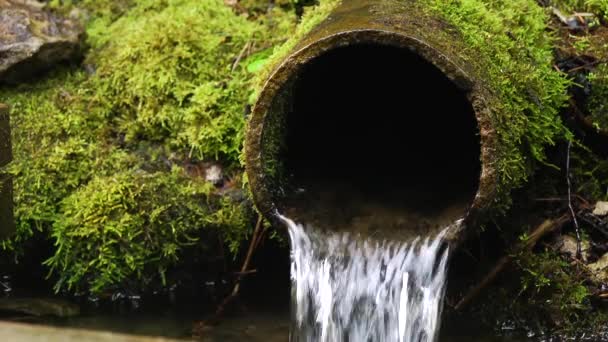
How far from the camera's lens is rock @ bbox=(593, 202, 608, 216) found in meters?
3.91

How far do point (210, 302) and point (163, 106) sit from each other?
1114mm

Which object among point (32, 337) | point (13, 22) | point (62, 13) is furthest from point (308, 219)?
point (62, 13)

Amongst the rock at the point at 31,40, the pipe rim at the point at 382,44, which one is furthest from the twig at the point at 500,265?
the rock at the point at 31,40

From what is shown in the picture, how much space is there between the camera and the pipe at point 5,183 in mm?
2949

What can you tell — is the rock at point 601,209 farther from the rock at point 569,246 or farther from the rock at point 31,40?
the rock at point 31,40

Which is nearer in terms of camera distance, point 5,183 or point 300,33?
point 5,183

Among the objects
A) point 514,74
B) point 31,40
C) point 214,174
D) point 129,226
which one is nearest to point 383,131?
point 514,74

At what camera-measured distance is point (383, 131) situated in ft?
13.1

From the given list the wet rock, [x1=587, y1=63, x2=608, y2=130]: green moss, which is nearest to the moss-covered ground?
[x1=587, y1=63, x2=608, y2=130]: green moss

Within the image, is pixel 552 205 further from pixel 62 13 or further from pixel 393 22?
pixel 62 13

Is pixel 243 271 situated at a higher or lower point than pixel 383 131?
lower

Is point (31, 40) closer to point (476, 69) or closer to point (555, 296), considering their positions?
point (476, 69)

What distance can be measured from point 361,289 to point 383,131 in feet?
3.39

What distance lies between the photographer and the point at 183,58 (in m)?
4.41
